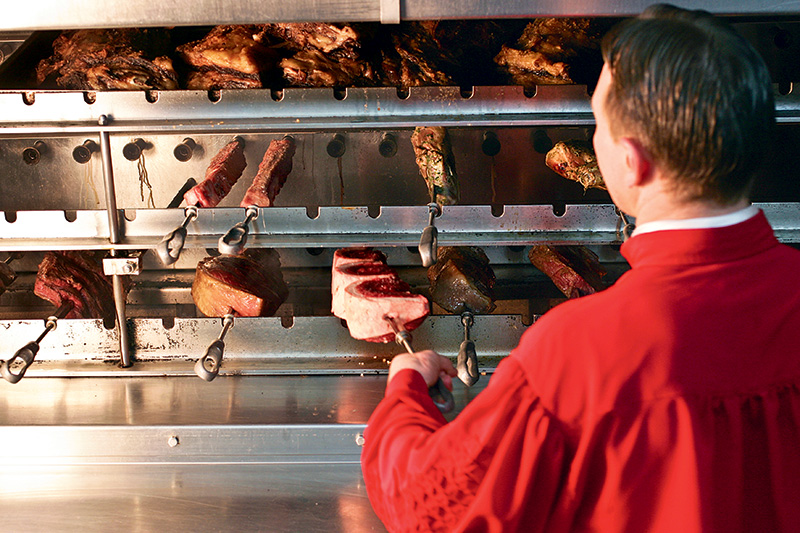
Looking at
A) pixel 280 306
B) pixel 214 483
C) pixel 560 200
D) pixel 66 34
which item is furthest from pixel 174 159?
pixel 560 200

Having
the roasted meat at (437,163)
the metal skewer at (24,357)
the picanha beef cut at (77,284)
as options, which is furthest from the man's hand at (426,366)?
the picanha beef cut at (77,284)

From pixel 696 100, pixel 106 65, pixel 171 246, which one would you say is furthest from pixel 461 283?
pixel 106 65

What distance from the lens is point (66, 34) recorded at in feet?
7.53

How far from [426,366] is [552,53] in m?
1.45

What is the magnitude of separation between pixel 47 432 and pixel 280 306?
0.97m

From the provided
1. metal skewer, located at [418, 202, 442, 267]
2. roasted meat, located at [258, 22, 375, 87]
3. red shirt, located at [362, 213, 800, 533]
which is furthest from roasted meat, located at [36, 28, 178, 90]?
red shirt, located at [362, 213, 800, 533]

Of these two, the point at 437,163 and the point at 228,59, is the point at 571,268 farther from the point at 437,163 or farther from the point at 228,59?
the point at 228,59

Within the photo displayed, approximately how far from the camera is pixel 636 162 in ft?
3.04

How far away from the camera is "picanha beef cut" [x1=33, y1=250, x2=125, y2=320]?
2.34 m

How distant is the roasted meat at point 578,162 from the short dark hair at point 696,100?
1.18 metres

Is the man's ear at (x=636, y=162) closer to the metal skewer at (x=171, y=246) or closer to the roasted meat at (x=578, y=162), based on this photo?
the roasted meat at (x=578, y=162)

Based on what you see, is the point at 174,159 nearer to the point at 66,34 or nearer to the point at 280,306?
the point at 66,34

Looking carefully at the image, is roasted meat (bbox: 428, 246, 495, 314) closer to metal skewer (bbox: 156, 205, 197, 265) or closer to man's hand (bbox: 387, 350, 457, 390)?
man's hand (bbox: 387, 350, 457, 390)

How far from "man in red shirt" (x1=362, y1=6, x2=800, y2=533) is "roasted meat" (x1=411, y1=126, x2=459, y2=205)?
1.18 metres
